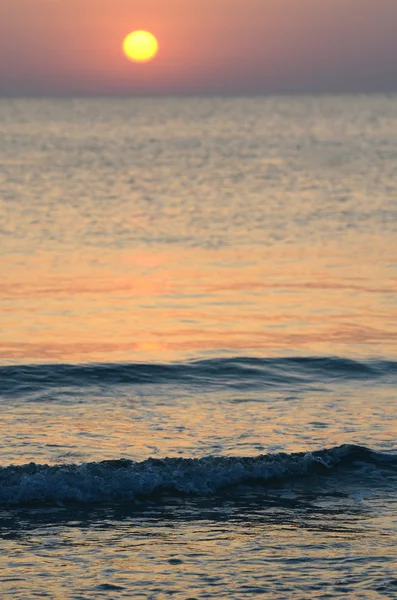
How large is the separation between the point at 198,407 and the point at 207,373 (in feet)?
6.35

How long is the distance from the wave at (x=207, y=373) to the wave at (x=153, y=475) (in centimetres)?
408

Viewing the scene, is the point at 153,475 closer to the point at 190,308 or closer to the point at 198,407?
the point at 198,407

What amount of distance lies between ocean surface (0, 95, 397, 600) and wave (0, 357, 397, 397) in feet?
0.16

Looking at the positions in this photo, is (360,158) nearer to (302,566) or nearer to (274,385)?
(274,385)

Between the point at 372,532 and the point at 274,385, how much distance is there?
6.39 metres

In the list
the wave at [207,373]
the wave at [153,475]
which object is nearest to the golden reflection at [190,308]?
the wave at [207,373]

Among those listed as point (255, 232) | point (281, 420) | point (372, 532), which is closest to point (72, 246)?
point (255, 232)

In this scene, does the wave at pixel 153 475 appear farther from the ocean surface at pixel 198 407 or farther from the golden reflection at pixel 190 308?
the golden reflection at pixel 190 308

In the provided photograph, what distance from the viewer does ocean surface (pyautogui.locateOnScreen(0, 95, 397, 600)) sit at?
33.9 ft

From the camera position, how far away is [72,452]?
13.5m

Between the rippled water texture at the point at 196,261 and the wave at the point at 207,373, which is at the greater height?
the rippled water texture at the point at 196,261

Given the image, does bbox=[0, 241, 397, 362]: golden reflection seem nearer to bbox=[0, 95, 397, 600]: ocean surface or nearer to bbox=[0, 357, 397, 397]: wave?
bbox=[0, 95, 397, 600]: ocean surface

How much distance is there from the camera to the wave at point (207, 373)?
17.4 m

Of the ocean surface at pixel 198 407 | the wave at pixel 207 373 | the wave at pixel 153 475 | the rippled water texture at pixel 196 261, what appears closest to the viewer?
the ocean surface at pixel 198 407
